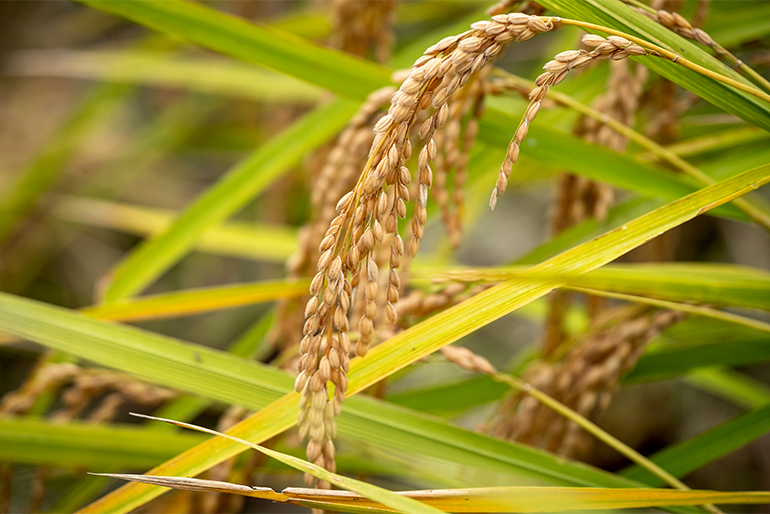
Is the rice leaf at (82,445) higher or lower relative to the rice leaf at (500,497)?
higher

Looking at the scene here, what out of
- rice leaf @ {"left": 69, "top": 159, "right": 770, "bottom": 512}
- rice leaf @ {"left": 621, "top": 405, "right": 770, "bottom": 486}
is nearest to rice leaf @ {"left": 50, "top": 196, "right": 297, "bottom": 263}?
rice leaf @ {"left": 69, "top": 159, "right": 770, "bottom": 512}

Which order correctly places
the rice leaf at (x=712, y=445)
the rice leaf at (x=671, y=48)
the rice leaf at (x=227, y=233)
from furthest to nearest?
the rice leaf at (x=227, y=233) → the rice leaf at (x=712, y=445) → the rice leaf at (x=671, y=48)

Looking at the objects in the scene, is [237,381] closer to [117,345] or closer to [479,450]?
[117,345]

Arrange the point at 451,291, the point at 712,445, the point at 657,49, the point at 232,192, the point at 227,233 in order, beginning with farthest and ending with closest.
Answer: the point at 227,233 < the point at 232,192 < the point at 712,445 < the point at 451,291 < the point at 657,49

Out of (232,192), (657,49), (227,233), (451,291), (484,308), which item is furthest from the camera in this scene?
(227,233)

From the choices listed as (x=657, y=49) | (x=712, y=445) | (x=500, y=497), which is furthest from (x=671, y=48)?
(x=712, y=445)

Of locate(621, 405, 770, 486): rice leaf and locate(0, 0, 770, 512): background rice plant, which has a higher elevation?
locate(0, 0, 770, 512): background rice plant

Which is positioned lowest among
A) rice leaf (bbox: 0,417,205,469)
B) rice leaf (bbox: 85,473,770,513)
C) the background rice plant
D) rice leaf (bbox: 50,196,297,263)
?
rice leaf (bbox: 85,473,770,513)

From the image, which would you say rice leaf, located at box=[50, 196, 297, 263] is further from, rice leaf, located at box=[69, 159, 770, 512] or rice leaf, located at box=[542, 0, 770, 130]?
rice leaf, located at box=[542, 0, 770, 130]

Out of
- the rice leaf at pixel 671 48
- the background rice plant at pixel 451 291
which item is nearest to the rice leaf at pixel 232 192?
the background rice plant at pixel 451 291

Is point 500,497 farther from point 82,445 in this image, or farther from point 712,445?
point 82,445

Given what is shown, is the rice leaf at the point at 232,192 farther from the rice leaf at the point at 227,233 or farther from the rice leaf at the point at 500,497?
the rice leaf at the point at 500,497
